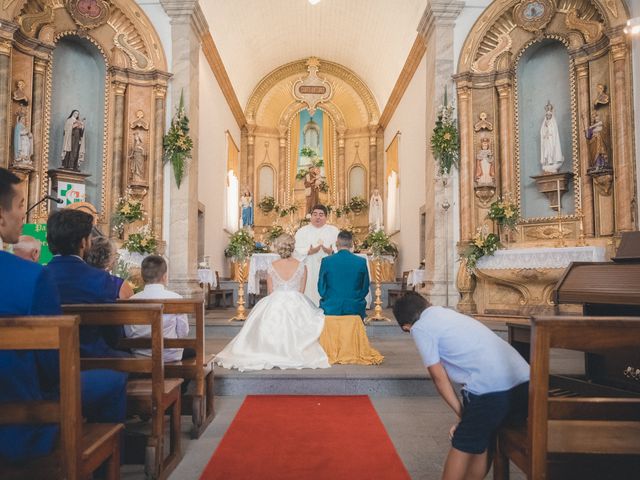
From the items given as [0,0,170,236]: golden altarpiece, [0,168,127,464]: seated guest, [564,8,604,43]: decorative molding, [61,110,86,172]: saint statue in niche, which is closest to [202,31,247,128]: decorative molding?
[0,0,170,236]: golden altarpiece

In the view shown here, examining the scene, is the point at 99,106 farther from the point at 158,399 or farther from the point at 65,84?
the point at 158,399

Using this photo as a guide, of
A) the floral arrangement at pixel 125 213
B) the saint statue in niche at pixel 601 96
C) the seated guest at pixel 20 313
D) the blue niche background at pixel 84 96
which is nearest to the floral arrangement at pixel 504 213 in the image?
the saint statue in niche at pixel 601 96

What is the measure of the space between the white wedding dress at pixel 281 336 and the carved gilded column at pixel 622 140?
5.13 m

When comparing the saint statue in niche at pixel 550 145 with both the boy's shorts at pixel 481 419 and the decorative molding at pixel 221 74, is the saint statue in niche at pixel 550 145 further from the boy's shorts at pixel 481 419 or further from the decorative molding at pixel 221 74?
the boy's shorts at pixel 481 419

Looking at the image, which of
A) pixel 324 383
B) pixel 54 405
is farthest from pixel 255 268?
pixel 54 405

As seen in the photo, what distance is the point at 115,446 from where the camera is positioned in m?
2.29

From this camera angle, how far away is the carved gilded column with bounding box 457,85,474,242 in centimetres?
923

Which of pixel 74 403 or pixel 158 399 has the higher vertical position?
pixel 74 403

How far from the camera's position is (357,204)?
17.3 meters

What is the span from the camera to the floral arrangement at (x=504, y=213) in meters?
8.51

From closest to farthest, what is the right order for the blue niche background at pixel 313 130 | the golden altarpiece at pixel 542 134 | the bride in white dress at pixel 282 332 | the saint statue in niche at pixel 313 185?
the bride in white dress at pixel 282 332
the golden altarpiece at pixel 542 134
the saint statue in niche at pixel 313 185
the blue niche background at pixel 313 130

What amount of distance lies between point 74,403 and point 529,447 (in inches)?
67.3

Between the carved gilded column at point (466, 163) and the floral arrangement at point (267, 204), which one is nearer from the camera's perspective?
the carved gilded column at point (466, 163)

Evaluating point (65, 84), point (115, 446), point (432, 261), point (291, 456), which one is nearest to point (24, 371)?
point (115, 446)
